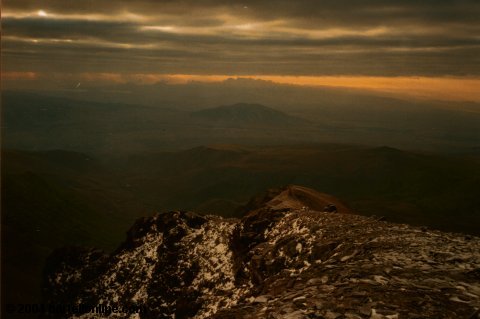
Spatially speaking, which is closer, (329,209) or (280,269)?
(280,269)

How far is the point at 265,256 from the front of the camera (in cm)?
3095

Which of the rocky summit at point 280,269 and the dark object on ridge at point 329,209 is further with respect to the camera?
the dark object on ridge at point 329,209

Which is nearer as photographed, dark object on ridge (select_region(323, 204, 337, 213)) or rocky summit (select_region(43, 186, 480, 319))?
rocky summit (select_region(43, 186, 480, 319))

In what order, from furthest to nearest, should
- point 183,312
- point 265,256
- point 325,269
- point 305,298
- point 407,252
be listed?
point 183,312, point 265,256, point 407,252, point 325,269, point 305,298

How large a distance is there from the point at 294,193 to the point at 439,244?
42.1 metres

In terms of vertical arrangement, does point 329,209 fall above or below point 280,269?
below

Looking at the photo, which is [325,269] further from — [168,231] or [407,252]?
[168,231]

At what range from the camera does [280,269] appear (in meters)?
27.7

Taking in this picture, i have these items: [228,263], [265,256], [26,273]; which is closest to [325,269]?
[265,256]

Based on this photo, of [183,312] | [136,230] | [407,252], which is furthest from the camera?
[136,230]

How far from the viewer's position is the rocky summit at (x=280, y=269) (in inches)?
506

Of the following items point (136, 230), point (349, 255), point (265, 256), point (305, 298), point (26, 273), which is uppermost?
point (305, 298)

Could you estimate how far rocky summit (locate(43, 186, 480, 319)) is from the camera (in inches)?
506

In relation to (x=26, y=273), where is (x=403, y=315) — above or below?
above
